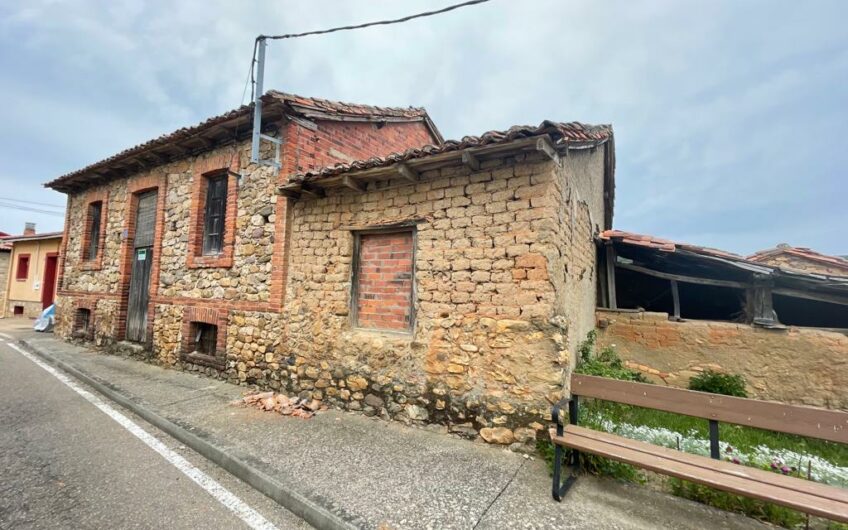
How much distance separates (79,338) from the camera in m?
10.4

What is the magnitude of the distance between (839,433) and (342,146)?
293 inches

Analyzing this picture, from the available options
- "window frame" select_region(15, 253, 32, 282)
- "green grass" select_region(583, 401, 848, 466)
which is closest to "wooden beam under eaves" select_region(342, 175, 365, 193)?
"green grass" select_region(583, 401, 848, 466)

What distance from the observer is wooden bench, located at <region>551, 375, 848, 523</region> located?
7.85 ft

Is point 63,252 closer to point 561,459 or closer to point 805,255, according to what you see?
point 561,459

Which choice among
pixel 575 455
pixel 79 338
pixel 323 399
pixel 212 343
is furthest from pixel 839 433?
pixel 79 338

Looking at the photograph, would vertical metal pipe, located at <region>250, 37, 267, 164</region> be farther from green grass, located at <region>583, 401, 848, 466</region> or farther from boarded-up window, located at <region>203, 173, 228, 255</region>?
green grass, located at <region>583, 401, 848, 466</region>

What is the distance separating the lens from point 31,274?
17609 mm

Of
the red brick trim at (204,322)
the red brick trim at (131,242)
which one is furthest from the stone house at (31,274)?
the red brick trim at (204,322)

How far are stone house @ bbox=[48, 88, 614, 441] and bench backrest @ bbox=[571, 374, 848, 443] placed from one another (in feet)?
1.48

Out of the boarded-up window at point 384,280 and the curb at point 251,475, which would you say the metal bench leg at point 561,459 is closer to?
the curb at point 251,475

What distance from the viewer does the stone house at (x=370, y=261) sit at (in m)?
4.09

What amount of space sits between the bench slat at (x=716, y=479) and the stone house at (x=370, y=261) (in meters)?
0.83

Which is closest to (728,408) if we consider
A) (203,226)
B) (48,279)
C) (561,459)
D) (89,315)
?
(561,459)

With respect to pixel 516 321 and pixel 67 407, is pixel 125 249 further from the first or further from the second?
pixel 516 321
